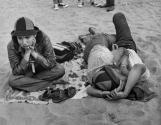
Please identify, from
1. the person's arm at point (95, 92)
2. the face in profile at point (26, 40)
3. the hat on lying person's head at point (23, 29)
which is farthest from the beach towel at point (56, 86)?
the hat on lying person's head at point (23, 29)

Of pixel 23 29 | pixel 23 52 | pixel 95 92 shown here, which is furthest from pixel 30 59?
pixel 95 92

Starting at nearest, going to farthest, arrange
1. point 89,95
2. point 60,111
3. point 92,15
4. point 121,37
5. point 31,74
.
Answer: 1. point 60,111
2. point 89,95
3. point 31,74
4. point 121,37
5. point 92,15

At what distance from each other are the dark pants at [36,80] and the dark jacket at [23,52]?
0.29 ft

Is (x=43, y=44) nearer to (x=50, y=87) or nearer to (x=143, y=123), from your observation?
(x=50, y=87)

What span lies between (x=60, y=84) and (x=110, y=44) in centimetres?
113

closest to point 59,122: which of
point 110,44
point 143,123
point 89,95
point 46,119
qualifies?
point 46,119

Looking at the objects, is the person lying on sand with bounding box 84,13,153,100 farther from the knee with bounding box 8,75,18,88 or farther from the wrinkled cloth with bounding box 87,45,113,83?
the knee with bounding box 8,75,18,88

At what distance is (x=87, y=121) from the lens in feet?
11.6

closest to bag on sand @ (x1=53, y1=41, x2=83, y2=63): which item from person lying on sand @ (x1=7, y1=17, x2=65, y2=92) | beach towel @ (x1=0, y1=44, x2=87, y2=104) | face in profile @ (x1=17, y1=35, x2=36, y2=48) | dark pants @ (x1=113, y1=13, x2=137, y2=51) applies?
beach towel @ (x1=0, y1=44, x2=87, y2=104)

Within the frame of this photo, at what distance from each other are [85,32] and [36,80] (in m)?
2.30

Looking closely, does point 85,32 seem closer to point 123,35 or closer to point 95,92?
point 123,35

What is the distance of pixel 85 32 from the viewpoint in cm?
623

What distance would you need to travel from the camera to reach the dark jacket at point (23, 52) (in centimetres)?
408

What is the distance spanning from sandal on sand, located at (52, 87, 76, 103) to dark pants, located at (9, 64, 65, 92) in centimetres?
33
